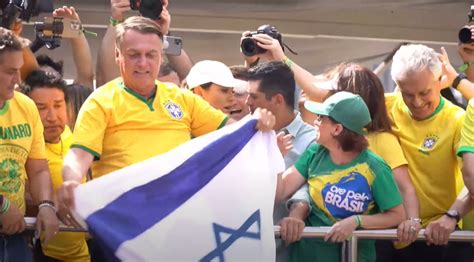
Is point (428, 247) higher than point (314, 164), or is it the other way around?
point (314, 164)

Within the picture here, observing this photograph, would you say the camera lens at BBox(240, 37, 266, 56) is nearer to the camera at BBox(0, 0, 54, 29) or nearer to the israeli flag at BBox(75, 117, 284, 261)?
the camera at BBox(0, 0, 54, 29)

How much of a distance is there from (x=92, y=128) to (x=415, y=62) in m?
1.64

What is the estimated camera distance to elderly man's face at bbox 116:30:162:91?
15.7 feet

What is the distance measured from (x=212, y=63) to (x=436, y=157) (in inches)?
57.2

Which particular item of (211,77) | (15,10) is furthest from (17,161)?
(211,77)

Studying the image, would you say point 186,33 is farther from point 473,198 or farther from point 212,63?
point 473,198

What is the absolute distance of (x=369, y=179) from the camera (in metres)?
4.99

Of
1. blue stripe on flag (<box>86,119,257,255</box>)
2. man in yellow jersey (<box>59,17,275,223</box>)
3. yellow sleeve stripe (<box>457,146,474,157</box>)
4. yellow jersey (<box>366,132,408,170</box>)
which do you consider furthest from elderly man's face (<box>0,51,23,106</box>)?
yellow sleeve stripe (<box>457,146,474,157</box>)

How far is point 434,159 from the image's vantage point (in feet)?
17.7

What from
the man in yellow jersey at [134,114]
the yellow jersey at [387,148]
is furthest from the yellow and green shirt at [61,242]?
the yellow jersey at [387,148]

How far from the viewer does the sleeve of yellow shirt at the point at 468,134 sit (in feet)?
17.0

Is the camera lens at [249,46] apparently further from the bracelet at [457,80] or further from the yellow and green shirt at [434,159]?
the bracelet at [457,80]

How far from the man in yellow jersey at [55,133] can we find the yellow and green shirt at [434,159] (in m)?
1.57

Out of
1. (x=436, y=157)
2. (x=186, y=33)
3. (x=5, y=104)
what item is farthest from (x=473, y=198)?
(x=186, y=33)
